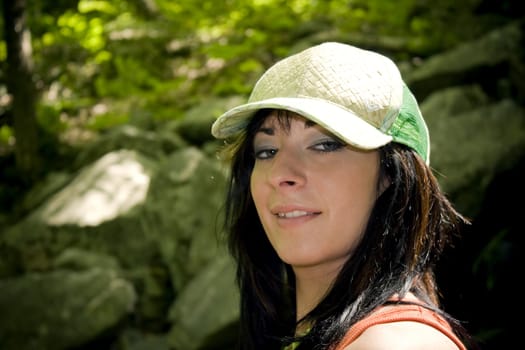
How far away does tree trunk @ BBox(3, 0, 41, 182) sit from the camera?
6.05m

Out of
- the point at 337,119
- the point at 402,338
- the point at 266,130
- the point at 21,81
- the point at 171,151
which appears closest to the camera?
the point at 402,338

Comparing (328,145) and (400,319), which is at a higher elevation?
(328,145)

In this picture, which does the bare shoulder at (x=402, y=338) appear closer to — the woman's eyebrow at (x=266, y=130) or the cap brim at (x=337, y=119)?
the cap brim at (x=337, y=119)

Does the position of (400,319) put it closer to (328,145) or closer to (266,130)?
(328,145)

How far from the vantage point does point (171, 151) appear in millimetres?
6539

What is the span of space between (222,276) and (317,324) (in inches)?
127

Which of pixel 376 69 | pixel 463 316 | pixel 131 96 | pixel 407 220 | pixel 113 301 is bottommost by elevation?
pixel 113 301

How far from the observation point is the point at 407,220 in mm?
1573

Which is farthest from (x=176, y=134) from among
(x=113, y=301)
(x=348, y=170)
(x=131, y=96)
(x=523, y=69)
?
(x=348, y=170)

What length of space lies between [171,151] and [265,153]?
4.90 m

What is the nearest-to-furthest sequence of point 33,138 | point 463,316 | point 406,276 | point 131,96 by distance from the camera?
point 406,276 < point 463,316 < point 33,138 < point 131,96

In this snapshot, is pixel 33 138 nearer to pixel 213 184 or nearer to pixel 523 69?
pixel 213 184

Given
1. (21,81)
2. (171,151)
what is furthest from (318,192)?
(21,81)

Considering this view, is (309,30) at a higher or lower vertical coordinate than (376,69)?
lower
